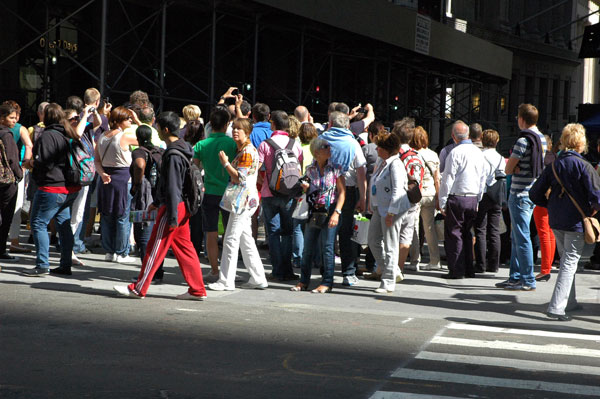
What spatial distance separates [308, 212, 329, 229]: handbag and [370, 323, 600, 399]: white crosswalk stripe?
1.97 metres

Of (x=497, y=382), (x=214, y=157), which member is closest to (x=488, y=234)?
(x=214, y=157)

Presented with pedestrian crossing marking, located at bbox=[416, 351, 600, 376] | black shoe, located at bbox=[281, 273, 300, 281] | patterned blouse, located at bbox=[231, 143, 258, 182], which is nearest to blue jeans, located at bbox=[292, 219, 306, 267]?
black shoe, located at bbox=[281, 273, 300, 281]

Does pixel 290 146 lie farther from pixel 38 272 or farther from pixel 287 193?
pixel 38 272

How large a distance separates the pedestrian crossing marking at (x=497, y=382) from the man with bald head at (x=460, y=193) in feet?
16.3

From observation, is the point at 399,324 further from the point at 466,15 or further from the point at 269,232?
the point at 466,15

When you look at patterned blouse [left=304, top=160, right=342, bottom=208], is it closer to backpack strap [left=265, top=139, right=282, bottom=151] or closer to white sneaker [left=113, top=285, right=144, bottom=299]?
backpack strap [left=265, top=139, right=282, bottom=151]

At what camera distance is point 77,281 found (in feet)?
33.2

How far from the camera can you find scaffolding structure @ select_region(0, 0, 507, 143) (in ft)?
58.9

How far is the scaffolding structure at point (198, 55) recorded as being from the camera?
17.9m

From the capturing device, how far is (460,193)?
37.2 feet

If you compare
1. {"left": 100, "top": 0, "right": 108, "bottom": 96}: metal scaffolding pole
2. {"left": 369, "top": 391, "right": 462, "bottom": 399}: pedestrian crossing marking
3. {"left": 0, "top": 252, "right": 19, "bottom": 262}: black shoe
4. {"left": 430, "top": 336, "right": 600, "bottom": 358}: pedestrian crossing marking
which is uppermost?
{"left": 100, "top": 0, "right": 108, "bottom": 96}: metal scaffolding pole

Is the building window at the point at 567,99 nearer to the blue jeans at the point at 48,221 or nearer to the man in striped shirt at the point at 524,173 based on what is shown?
the man in striped shirt at the point at 524,173

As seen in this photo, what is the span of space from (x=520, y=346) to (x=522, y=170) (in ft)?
11.0

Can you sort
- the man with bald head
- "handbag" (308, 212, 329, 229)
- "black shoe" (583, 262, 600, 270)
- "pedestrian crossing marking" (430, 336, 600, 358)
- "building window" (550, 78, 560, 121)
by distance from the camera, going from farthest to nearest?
"building window" (550, 78, 560, 121)
"black shoe" (583, 262, 600, 270)
the man with bald head
"handbag" (308, 212, 329, 229)
"pedestrian crossing marking" (430, 336, 600, 358)
